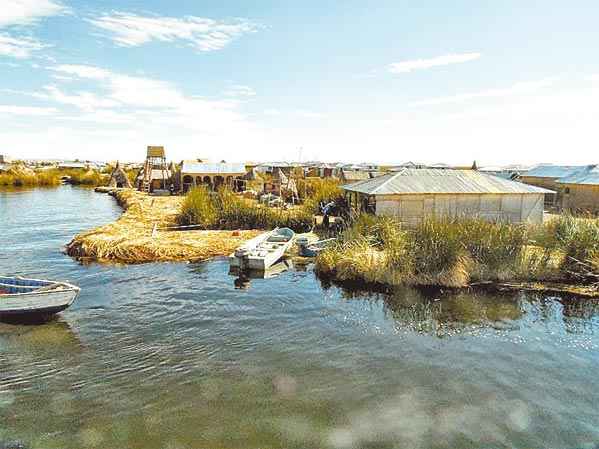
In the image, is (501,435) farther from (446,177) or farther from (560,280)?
(446,177)

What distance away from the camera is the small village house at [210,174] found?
4422 cm

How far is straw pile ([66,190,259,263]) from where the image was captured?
19.1 meters

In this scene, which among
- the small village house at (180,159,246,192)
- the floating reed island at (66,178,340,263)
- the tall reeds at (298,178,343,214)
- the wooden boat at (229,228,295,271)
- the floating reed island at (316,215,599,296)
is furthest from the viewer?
the small village house at (180,159,246,192)

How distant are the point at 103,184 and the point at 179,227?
50324 mm

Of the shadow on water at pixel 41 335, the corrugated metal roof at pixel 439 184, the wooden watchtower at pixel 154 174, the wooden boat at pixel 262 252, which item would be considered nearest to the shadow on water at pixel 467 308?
the wooden boat at pixel 262 252

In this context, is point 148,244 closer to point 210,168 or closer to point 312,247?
point 312,247

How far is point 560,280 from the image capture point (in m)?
15.9

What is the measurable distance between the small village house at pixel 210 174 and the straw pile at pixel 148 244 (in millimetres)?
18561

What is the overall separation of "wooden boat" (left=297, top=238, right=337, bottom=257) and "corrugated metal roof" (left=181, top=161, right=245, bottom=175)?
2637 centimetres

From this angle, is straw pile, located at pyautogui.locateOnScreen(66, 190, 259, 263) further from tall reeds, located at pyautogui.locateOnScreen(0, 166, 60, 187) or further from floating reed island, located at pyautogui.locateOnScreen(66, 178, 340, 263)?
tall reeds, located at pyautogui.locateOnScreen(0, 166, 60, 187)

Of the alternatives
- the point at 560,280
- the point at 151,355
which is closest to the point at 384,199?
the point at 560,280

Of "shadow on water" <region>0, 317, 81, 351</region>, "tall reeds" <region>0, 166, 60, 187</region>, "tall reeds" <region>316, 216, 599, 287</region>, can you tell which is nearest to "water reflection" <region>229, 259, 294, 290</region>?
"tall reeds" <region>316, 216, 599, 287</region>

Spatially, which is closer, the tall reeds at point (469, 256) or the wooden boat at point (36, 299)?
the wooden boat at point (36, 299)

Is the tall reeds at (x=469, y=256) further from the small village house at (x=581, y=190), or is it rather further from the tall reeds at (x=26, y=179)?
the tall reeds at (x=26, y=179)
